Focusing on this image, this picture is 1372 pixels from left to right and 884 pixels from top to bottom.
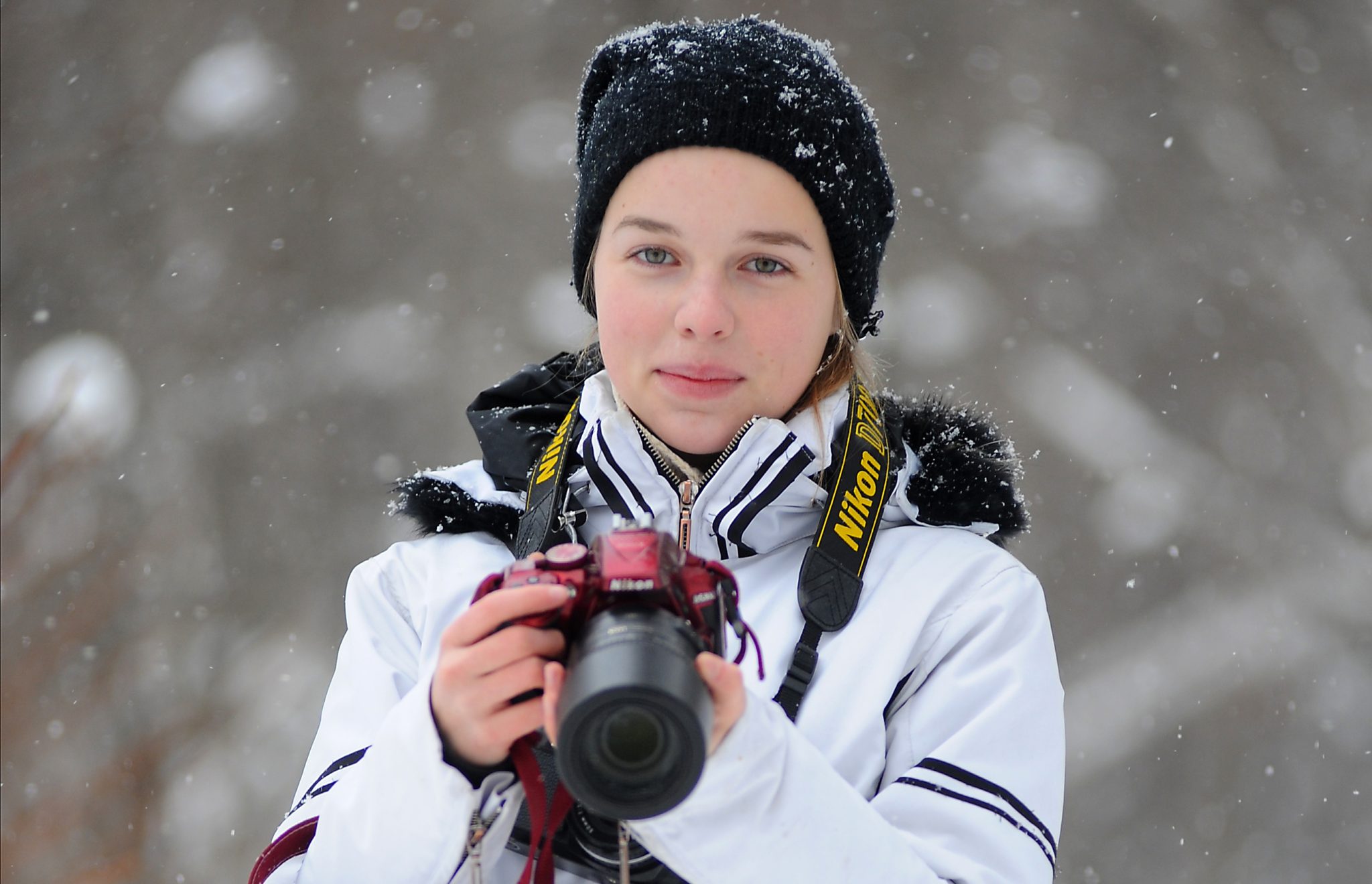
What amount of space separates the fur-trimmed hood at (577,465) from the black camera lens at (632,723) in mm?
464

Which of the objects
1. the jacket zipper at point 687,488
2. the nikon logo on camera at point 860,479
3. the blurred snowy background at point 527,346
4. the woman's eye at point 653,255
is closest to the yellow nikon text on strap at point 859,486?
the nikon logo on camera at point 860,479

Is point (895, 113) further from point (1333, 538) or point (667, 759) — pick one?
point (667, 759)

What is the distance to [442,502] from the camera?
127cm

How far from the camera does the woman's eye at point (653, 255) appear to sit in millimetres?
1122

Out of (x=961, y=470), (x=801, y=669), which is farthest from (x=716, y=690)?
(x=961, y=470)

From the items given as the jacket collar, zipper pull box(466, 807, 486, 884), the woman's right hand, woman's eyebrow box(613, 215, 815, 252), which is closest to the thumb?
the woman's right hand

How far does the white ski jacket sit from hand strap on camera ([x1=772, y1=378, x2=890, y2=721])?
0.02 metres

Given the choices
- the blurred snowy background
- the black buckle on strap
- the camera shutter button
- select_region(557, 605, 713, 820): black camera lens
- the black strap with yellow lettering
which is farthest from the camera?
the blurred snowy background

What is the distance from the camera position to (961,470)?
1.21 m

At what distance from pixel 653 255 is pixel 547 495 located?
0.25m

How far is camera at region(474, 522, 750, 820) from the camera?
689mm

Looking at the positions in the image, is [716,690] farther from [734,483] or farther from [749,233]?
[749,233]

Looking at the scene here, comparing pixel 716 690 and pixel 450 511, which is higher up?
pixel 450 511

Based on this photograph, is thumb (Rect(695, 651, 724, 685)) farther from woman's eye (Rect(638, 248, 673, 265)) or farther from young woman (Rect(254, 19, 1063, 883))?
woman's eye (Rect(638, 248, 673, 265))
